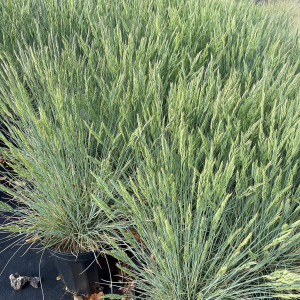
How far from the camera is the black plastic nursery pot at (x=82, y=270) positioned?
51.7 inches

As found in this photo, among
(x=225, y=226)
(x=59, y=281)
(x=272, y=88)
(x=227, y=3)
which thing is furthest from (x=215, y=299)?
(x=227, y=3)

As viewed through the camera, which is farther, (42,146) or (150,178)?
(42,146)

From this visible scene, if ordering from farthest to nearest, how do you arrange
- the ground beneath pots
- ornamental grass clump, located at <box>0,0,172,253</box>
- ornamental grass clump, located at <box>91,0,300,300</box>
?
the ground beneath pots
ornamental grass clump, located at <box>0,0,172,253</box>
ornamental grass clump, located at <box>91,0,300,300</box>

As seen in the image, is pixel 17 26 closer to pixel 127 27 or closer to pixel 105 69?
pixel 127 27

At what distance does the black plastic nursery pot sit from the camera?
51.7 inches

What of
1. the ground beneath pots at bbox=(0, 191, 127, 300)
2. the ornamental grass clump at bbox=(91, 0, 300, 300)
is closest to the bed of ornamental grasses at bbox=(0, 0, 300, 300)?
the ornamental grass clump at bbox=(91, 0, 300, 300)

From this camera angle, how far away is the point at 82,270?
136cm

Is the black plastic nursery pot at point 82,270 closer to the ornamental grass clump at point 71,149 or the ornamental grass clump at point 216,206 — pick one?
the ornamental grass clump at point 71,149

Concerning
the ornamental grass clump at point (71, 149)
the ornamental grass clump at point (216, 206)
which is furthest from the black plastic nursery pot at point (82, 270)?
the ornamental grass clump at point (216, 206)

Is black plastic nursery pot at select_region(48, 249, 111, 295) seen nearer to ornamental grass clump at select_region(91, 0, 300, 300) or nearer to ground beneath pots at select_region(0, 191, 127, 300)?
ground beneath pots at select_region(0, 191, 127, 300)

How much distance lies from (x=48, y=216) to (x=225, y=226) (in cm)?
67

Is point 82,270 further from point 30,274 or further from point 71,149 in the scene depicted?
point 71,149

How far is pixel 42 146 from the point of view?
134 centimetres

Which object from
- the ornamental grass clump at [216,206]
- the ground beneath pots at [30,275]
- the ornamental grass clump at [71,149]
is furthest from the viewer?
the ground beneath pots at [30,275]
